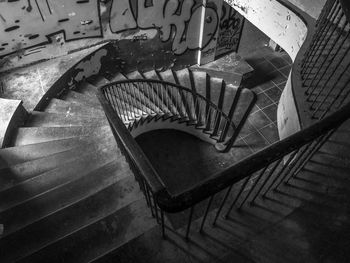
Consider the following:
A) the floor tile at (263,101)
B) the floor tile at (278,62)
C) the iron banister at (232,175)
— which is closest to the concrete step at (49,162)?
the iron banister at (232,175)

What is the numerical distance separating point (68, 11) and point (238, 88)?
4943 millimetres

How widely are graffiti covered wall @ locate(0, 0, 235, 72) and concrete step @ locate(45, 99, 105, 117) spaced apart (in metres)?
1.26

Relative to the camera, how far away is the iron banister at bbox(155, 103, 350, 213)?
67.6 inches

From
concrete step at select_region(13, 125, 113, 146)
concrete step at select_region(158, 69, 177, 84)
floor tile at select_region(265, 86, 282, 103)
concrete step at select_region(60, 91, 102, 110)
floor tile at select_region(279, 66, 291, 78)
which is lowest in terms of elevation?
floor tile at select_region(265, 86, 282, 103)

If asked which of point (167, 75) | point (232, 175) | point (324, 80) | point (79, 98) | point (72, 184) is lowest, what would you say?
point (167, 75)

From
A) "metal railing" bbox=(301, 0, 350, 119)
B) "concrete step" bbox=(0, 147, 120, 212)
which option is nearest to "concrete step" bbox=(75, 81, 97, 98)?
"concrete step" bbox=(0, 147, 120, 212)

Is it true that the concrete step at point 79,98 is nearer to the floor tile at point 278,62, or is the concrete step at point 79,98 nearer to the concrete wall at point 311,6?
the concrete wall at point 311,6

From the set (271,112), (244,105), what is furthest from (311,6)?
(244,105)

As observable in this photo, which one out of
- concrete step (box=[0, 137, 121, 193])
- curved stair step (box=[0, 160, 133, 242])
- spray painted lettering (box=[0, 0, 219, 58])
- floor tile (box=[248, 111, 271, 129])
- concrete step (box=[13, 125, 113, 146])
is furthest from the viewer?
floor tile (box=[248, 111, 271, 129])

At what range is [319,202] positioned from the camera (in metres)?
2.61

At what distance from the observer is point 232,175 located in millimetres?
1764

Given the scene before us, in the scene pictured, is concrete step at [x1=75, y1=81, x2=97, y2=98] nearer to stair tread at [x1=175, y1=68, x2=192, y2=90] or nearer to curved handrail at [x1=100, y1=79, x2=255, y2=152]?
curved handrail at [x1=100, y1=79, x2=255, y2=152]

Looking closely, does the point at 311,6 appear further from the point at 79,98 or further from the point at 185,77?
the point at 79,98

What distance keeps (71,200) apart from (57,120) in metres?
2.59
